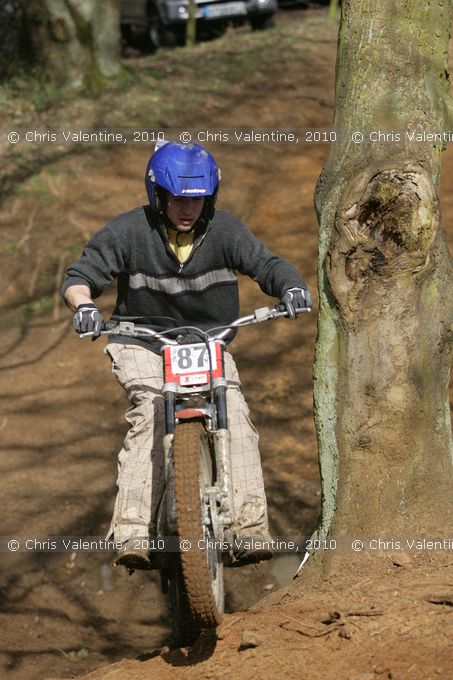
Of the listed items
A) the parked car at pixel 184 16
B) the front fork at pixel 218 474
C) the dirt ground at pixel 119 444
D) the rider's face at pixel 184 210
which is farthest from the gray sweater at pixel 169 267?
the parked car at pixel 184 16

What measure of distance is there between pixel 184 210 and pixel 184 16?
14.2m

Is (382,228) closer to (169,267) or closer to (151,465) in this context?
(169,267)

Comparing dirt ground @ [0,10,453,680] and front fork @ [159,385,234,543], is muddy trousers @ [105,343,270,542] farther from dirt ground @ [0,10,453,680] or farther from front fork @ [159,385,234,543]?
dirt ground @ [0,10,453,680]

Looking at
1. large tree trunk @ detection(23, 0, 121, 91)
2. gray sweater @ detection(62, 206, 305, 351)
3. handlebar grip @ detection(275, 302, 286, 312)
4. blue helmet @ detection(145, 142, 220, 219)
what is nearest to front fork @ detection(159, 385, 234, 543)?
handlebar grip @ detection(275, 302, 286, 312)

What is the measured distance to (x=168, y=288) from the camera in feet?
17.0

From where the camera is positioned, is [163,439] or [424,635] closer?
[424,635]

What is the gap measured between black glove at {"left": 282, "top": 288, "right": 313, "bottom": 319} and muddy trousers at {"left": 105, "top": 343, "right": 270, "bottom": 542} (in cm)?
58

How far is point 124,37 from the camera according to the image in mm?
21188

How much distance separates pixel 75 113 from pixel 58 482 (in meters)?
6.54

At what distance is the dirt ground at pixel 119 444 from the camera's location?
4555mm

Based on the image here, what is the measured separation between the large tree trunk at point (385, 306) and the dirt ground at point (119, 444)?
13.8 inches

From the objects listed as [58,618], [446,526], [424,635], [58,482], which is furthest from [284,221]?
[424,635]

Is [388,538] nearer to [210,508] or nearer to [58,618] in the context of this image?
[210,508]

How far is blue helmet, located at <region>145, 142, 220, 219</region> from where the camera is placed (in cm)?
487
